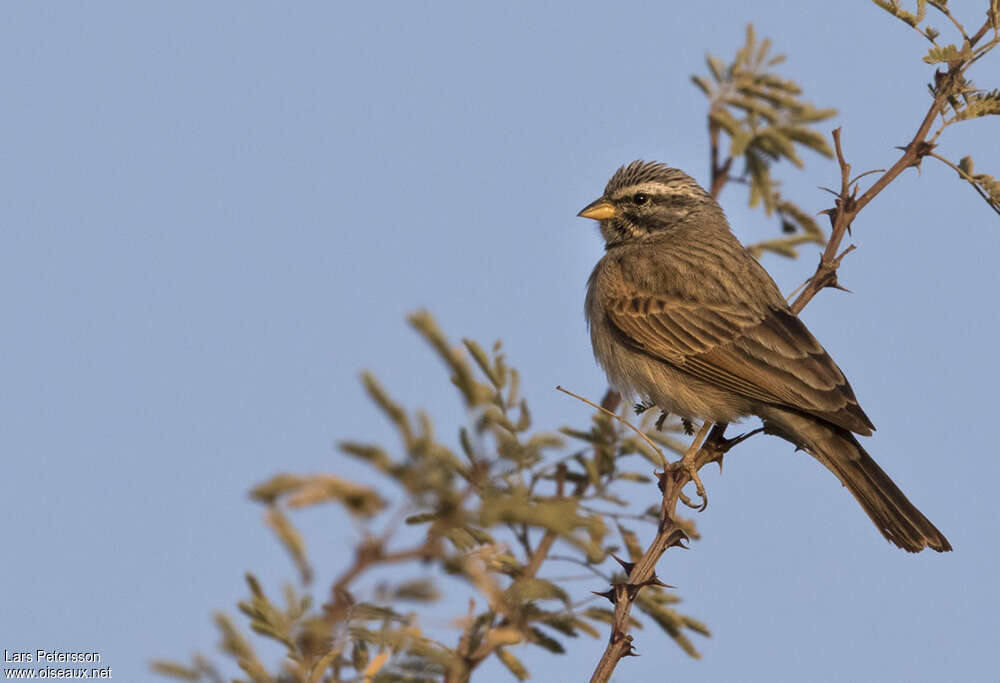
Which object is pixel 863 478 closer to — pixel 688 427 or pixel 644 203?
pixel 688 427

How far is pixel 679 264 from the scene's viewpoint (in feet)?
28.1

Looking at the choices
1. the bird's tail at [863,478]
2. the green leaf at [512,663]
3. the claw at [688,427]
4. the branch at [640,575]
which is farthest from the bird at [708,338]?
the green leaf at [512,663]

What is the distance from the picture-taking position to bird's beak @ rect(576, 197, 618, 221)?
30.5 feet

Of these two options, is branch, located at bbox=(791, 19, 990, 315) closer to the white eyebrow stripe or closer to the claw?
the claw

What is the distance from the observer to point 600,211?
9.30m

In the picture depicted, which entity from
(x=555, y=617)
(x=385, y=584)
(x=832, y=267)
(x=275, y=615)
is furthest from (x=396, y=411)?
(x=832, y=267)

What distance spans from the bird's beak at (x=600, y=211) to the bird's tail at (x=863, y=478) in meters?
2.48

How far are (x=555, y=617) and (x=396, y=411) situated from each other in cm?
220

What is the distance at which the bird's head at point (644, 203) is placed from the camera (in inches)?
366

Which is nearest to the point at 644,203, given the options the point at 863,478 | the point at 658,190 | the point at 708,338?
the point at 658,190

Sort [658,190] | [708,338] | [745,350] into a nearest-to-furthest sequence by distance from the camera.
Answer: [745,350] < [708,338] < [658,190]

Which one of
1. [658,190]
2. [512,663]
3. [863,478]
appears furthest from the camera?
[658,190]

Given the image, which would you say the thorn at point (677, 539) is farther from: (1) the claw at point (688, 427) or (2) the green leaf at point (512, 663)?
(1) the claw at point (688, 427)

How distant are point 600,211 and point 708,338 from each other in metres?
1.84
